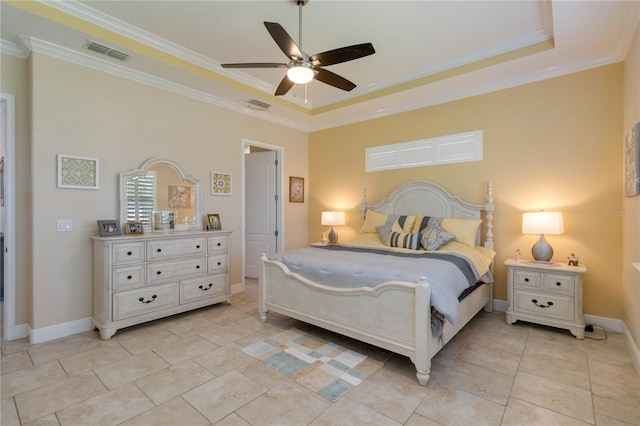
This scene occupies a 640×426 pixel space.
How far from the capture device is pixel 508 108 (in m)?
3.69

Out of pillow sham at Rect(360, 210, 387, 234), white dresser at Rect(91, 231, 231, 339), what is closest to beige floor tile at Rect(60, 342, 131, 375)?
white dresser at Rect(91, 231, 231, 339)

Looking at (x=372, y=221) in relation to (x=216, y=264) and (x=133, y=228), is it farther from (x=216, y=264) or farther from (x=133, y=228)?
(x=133, y=228)

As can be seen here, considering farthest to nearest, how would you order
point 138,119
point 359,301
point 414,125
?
point 414,125 < point 138,119 < point 359,301

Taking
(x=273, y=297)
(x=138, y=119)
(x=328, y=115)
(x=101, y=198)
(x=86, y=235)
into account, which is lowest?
(x=273, y=297)

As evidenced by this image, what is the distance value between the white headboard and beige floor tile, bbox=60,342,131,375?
3587 millimetres

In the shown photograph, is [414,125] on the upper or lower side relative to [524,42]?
lower

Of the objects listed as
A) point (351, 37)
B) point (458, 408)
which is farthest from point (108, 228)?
point (458, 408)

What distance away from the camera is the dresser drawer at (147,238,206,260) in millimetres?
3258

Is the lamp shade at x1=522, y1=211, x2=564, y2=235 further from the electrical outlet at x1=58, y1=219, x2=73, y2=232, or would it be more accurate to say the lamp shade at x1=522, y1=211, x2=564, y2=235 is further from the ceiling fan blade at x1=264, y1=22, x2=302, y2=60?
the electrical outlet at x1=58, y1=219, x2=73, y2=232

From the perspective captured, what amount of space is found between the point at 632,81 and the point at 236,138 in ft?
14.5

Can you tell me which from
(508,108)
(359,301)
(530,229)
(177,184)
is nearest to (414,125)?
(508,108)

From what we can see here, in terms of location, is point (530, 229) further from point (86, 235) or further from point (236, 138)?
point (86, 235)

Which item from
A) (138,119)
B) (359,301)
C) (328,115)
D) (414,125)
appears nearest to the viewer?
(359,301)

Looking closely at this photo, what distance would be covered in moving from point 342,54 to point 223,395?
2.66m
